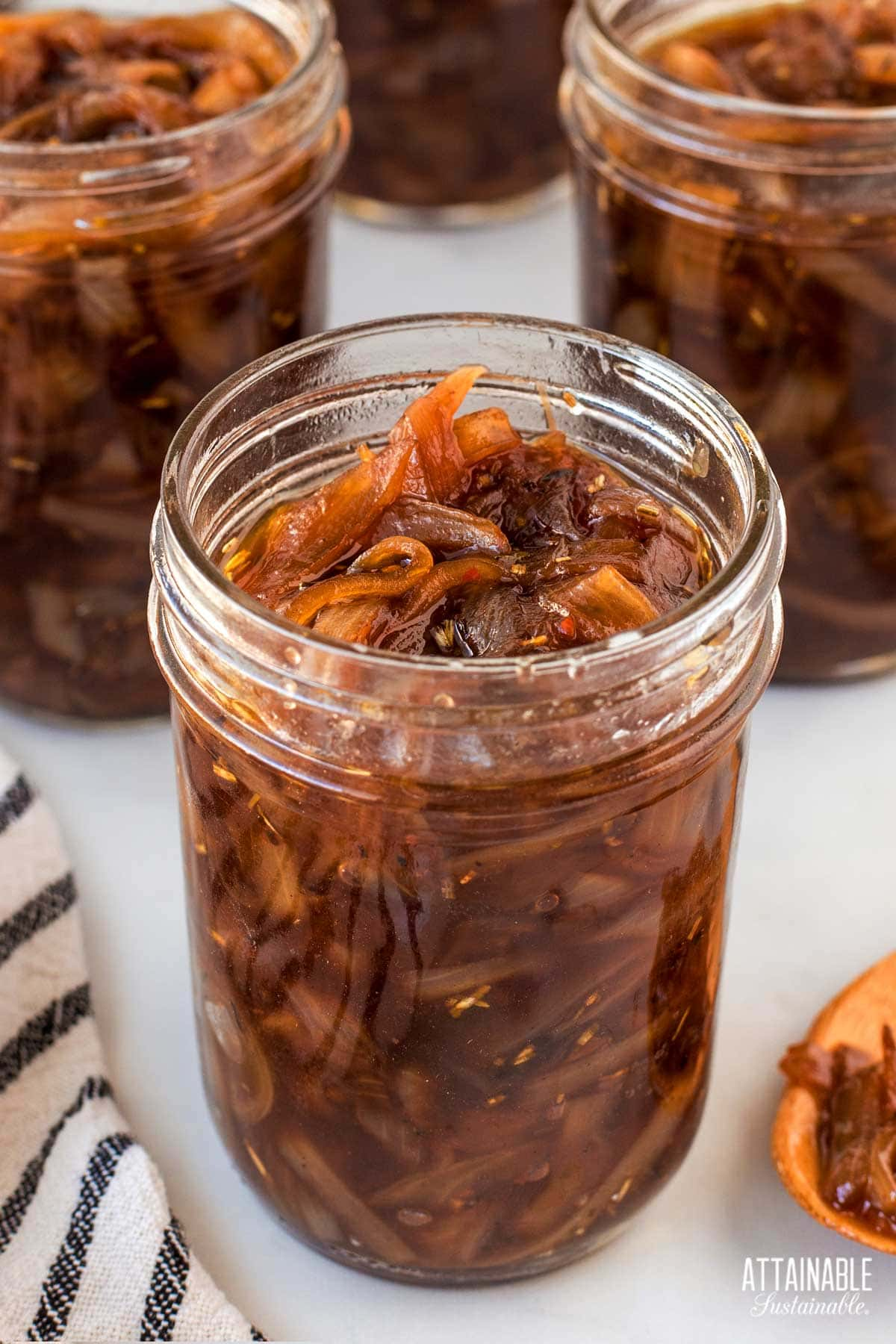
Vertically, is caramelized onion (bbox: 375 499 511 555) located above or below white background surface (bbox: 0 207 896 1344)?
above

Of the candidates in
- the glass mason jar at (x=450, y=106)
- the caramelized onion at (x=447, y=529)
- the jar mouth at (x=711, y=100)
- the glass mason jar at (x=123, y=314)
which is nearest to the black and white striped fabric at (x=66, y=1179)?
the glass mason jar at (x=123, y=314)

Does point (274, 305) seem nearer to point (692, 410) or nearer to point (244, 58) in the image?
point (244, 58)

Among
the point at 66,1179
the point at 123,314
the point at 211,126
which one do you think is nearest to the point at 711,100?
the point at 211,126

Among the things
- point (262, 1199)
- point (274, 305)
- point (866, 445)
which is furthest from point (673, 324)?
point (262, 1199)

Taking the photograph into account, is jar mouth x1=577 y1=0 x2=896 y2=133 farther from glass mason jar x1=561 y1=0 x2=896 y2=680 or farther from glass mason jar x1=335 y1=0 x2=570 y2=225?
glass mason jar x1=335 y1=0 x2=570 y2=225

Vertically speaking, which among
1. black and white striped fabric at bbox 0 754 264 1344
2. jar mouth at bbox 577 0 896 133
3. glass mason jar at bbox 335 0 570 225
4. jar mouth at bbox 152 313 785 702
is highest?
jar mouth at bbox 577 0 896 133

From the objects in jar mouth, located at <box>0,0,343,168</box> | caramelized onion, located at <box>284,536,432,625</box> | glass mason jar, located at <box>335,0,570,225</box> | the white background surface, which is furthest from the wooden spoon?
glass mason jar, located at <box>335,0,570,225</box>
